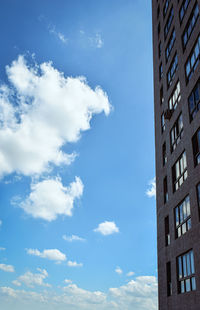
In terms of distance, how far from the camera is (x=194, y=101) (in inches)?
664

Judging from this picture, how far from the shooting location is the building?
1502 cm

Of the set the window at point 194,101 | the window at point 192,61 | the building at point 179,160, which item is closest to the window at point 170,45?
the building at point 179,160

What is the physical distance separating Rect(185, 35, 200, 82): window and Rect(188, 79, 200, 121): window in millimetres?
1581

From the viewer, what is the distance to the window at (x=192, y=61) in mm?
17528

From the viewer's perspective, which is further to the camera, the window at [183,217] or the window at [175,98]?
the window at [175,98]

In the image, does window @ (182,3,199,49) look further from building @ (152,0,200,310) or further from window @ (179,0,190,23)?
window @ (179,0,190,23)

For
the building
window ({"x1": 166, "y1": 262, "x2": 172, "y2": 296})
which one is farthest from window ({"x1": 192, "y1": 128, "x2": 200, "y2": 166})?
window ({"x1": 166, "y1": 262, "x2": 172, "y2": 296})

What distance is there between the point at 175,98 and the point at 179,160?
206 inches

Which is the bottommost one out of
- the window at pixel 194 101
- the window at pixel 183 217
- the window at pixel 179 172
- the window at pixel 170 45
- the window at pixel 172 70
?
the window at pixel 183 217

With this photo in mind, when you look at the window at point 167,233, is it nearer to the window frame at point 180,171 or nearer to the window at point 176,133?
the window frame at point 180,171

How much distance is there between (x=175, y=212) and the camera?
1825cm

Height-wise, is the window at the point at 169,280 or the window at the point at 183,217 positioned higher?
the window at the point at 183,217

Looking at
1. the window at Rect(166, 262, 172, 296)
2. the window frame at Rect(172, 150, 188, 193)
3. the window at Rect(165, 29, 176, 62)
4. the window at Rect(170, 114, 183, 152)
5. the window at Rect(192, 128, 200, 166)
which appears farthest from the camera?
the window at Rect(165, 29, 176, 62)

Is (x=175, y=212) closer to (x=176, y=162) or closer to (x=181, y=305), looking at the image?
(x=176, y=162)
